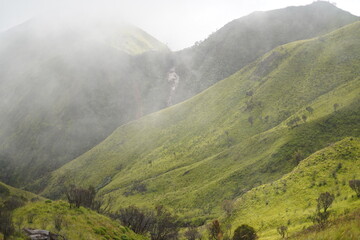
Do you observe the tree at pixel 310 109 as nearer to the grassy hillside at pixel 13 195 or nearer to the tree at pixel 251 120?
the tree at pixel 251 120

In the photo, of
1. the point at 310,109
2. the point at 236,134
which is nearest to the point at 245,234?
the point at 310,109

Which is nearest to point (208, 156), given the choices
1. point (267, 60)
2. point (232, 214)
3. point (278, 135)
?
point (278, 135)

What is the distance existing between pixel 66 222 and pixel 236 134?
93055 millimetres

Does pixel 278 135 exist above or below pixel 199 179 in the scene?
above

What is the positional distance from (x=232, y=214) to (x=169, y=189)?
5234 centimetres

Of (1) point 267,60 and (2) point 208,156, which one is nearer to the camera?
(2) point 208,156

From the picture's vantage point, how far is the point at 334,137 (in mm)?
71500

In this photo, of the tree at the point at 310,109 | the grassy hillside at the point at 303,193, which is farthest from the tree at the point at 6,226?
the tree at the point at 310,109

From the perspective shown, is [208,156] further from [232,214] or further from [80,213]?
[80,213]

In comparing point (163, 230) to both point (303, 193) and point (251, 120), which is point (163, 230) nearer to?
point (303, 193)

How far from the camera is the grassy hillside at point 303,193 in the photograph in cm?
3272

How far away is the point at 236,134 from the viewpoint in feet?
355

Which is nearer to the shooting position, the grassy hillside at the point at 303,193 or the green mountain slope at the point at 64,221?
the green mountain slope at the point at 64,221

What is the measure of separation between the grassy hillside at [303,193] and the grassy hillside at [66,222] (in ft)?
61.7
